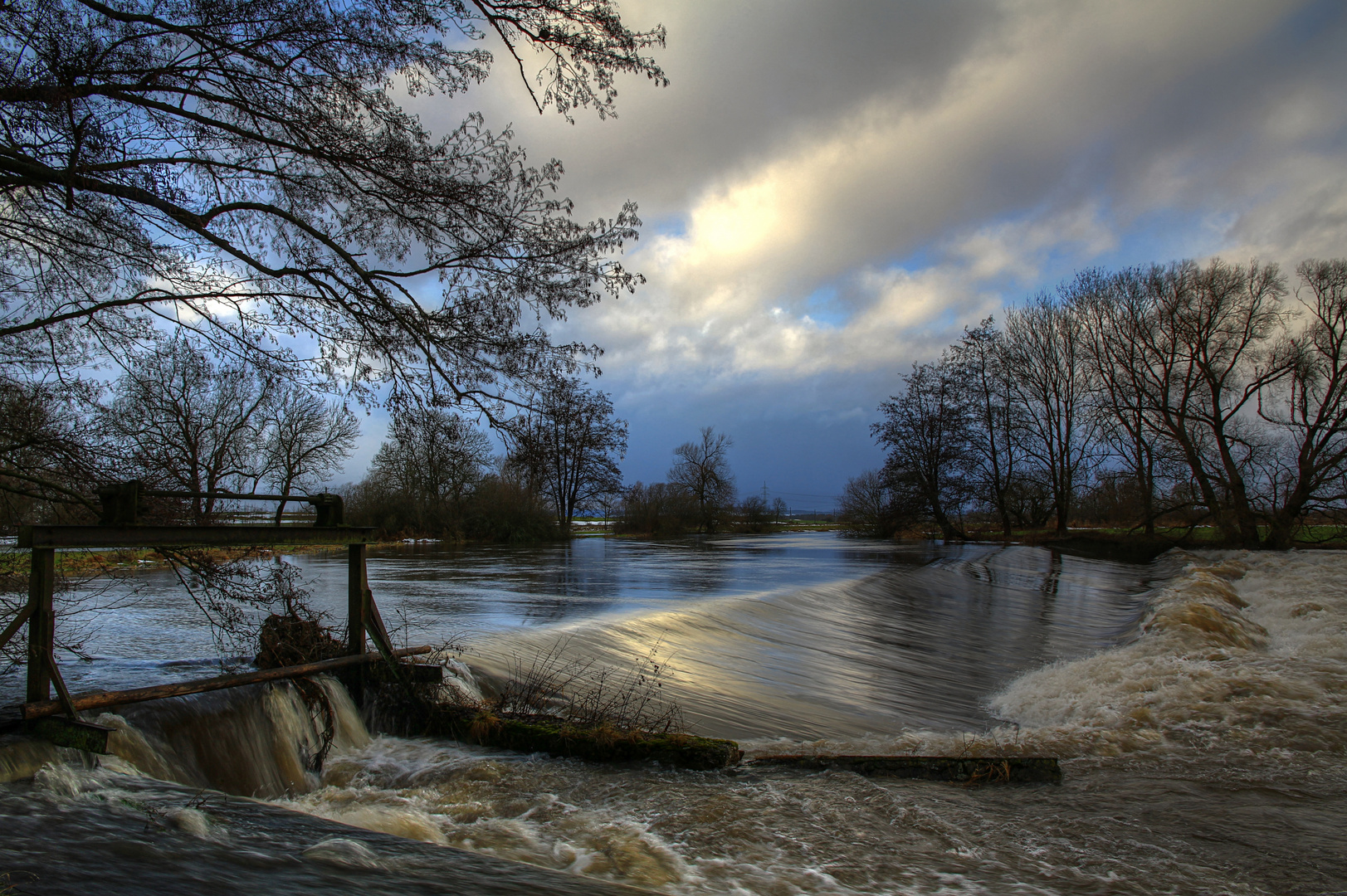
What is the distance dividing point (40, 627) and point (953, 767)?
7.03 m

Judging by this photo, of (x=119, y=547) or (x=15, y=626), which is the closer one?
(x=15, y=626)

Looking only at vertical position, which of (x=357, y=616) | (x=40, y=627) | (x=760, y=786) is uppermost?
(x=40, y=627)

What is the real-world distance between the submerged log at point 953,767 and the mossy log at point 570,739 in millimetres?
779

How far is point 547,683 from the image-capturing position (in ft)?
28.0

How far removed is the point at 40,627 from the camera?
16.4ft

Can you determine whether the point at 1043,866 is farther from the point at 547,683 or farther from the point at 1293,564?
the point at 1293,564

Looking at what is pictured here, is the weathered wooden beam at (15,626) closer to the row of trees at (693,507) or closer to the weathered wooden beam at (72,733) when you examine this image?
the weathered wooden beam at (72,733)

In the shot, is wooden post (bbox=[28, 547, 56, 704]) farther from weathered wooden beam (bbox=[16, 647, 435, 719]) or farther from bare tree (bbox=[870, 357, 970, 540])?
bare tree (bbox=[870, 357, 970, 540])

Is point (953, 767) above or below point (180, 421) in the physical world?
below

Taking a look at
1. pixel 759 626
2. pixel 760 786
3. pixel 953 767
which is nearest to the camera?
pixel 760 786

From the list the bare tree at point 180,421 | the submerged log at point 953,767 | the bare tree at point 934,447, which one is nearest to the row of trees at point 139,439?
the bare tree at point 180,421

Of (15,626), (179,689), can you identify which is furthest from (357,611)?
(15,626)

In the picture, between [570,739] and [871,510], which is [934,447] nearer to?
[871,510]

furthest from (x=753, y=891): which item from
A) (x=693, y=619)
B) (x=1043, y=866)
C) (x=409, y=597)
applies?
(x=409, y=597)
